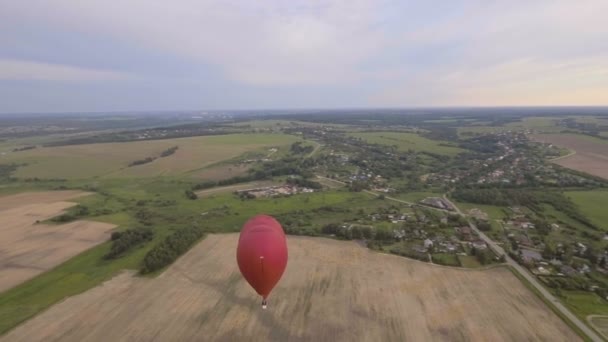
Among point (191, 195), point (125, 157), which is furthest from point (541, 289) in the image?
point (125, 157)

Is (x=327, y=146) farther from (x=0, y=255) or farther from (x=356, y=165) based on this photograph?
(x=0, y=255)

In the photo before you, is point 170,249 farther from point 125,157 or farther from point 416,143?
point 416,143

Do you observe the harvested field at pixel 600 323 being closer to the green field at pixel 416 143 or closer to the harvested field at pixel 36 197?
the harvested field at pixel 36 197

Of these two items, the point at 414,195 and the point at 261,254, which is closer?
the point at 261,254

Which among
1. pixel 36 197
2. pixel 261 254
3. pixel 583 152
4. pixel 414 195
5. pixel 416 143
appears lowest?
pixel 414 195

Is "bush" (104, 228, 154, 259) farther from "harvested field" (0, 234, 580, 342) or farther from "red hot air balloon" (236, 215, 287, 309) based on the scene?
"red hot air balloon" (236, 215, 287, 309)

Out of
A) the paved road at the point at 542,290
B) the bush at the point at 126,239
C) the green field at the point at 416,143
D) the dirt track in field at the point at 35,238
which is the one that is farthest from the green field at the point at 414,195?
the green field at the point at 416,143

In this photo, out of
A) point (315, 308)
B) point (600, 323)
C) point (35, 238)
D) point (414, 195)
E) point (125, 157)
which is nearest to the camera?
point (600, 323)

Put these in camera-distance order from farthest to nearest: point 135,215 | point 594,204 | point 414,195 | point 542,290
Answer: point 414,195 → point 594,204 → point 135,215 → point 542,290
